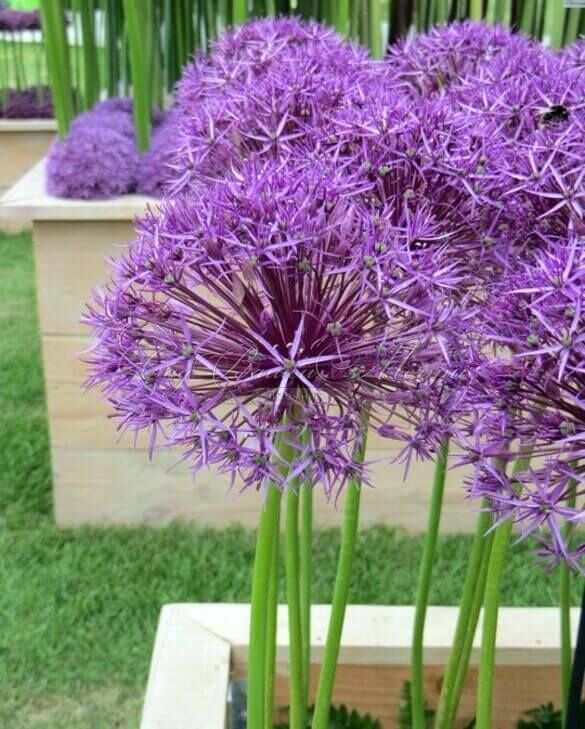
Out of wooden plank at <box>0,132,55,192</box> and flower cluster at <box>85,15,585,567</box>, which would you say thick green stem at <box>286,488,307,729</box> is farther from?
wooden plank at <box>0,132,55,192</box>

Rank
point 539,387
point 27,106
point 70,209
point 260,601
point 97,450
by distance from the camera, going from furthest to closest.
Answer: point 27,106, point 97,450, point 70,209, point 260,601, point 539,387

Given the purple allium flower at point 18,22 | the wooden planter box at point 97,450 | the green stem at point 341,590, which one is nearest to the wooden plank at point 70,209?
the wooden planter box at point 97,450

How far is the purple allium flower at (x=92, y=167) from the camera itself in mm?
1511

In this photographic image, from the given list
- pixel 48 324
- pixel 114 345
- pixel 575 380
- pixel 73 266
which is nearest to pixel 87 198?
pixel 73 266

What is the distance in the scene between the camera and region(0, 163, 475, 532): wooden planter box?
1.50 m

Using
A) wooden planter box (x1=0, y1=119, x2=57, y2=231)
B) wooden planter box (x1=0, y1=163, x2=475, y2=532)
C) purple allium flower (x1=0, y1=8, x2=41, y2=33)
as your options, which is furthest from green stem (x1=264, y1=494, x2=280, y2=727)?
purple allium flower (x1=0, y1=8, x2=41, y2=33)

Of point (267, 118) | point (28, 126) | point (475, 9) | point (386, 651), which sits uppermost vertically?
point (475, 9)

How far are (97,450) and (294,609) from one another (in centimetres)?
108

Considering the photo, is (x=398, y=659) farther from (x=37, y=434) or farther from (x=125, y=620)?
(x=37, y=434)

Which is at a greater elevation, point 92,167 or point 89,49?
point 89,49

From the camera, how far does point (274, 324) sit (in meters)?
0.45

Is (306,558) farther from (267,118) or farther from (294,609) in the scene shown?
(267,118)

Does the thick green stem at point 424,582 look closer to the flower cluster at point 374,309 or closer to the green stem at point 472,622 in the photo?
the green stem at point 472,622

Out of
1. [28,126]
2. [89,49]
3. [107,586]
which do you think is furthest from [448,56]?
[28,126]
